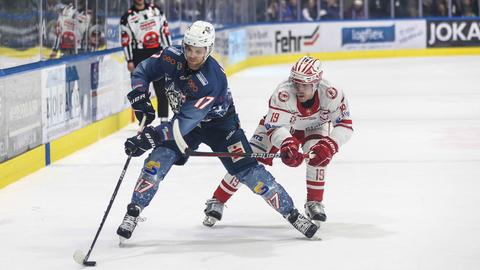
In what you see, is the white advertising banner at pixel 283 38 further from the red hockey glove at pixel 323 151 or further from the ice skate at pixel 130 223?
the ice skate at pixel 130 223

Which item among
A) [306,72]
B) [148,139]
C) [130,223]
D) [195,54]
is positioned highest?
[195,54]

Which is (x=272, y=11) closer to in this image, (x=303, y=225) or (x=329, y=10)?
(x=329, y=10)

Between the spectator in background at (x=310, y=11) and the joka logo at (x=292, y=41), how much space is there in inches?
14.4

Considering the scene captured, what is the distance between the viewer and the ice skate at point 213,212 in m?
6.68

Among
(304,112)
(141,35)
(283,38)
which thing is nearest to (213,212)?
(304,112)

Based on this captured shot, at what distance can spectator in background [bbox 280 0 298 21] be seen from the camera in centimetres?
2530

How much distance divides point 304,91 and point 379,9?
66.1 feet

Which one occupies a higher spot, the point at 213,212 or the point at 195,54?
the point at 195,54

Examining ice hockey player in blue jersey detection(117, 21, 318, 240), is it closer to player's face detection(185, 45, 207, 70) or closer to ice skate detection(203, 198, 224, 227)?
player's face detection(185, 45, 207, 70)

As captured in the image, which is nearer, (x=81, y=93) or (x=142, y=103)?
(x=142, y=103)

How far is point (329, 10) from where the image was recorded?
2564 centimetres

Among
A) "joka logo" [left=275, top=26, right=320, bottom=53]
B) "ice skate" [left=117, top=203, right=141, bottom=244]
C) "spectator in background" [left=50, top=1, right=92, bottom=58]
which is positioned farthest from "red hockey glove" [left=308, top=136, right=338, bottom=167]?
"joka logo" [left=275, top=26, right=320, bottom=53]

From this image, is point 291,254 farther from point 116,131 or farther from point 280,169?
point 116,131

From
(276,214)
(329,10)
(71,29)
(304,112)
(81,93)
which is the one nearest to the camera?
(304,112)
